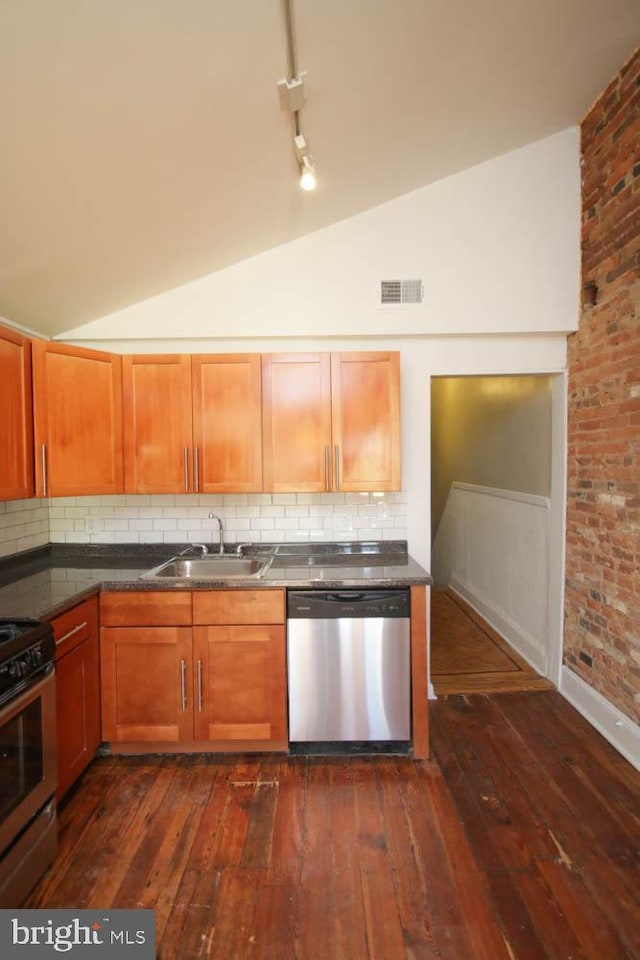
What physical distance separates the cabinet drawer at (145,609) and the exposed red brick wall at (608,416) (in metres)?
2.30

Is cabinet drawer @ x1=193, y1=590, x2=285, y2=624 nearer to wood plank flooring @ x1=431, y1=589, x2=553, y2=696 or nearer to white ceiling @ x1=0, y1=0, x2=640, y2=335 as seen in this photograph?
wood plank flooring @ x1=431, y1=589, x2=553, y2=696

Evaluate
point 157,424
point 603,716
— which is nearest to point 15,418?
point 157,424

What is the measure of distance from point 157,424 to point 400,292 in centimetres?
168

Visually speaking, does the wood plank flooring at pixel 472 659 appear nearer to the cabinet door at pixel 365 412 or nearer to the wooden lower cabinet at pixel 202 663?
the wooden lower cabinet at pixel 202 663

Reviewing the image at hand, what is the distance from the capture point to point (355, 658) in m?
2.36

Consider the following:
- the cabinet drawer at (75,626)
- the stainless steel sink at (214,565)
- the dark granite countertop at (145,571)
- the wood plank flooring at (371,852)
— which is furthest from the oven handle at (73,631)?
the wood plank flooring at (371,852)

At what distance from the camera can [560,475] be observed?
9.95ft

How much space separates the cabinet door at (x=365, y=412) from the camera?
263 cm

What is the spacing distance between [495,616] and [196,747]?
275 centimetres

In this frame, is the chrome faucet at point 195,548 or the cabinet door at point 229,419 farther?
the chrome faucet at point 195,548

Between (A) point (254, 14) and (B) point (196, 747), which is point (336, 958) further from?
(A) point (254, 14)

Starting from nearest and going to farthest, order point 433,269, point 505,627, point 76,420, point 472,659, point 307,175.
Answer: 1. point 307,175
2. point 76,420
3. point 433,269
4. point 472,659
5. point 505,627

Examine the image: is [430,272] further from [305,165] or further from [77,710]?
[77,710]

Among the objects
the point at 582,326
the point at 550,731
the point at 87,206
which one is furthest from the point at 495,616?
the point at 87,206
